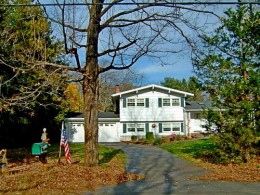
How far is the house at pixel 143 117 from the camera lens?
37406mm

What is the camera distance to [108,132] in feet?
125

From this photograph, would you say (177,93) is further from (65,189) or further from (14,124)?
(65,189)

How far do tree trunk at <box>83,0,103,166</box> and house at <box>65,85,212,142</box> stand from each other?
23512 millimetres

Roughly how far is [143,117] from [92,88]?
24.1 metres

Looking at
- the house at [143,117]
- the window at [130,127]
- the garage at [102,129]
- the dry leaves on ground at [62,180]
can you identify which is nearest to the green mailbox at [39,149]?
the dry leaves on ground at [62,180]

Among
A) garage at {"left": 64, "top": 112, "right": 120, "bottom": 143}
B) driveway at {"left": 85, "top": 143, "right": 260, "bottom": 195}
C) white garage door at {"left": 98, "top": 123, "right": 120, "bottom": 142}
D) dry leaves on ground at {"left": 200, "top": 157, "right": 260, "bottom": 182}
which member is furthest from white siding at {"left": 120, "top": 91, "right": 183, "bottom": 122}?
driveway at {"left": 85, "top": 143, "right": 260, "bottom": 195}

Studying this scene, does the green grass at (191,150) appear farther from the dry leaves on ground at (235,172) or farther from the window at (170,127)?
the window at (170,127)

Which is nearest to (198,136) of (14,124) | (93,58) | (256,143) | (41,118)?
(41,118)

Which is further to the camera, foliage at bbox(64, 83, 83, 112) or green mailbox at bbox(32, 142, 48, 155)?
foliage at bbox(64, 83, 83, 112)

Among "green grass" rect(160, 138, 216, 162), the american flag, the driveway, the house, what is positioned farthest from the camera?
the house

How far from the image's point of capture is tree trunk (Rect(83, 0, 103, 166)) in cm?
1348

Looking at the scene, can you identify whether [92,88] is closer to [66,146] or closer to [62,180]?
[66,146]

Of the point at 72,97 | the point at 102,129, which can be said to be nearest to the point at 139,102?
the point at 102,129

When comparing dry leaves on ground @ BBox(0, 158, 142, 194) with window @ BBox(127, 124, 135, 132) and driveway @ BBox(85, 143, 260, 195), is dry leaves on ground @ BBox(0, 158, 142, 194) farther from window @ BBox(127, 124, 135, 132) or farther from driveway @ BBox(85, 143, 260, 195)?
window @ BBox(127, 124, 135, 132)
